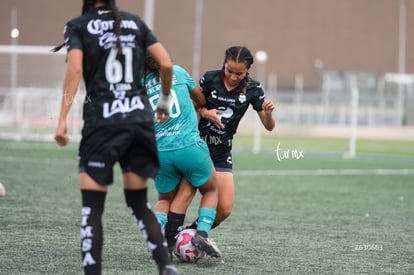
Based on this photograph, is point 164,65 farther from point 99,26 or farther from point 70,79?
point 70,79

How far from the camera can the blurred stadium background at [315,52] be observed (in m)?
35.2

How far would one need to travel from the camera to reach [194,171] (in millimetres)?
6391

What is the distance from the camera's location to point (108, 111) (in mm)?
4770

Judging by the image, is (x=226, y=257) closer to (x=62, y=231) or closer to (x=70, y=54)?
(x=62, y=231)

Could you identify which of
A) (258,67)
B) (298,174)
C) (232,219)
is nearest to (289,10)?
(258,67)

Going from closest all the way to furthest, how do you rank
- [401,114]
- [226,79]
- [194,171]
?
[194,171], [226,79], [401,114]

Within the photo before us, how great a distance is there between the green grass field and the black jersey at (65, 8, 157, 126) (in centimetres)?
144

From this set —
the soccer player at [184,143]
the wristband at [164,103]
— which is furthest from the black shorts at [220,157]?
the wristband at [164,103]

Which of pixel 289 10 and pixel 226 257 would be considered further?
pixel 289 10

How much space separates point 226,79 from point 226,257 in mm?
1364

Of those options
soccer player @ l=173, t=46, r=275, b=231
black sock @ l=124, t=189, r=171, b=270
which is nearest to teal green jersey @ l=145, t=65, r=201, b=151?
soccer player @ l=173, t=46, r=275, b=231

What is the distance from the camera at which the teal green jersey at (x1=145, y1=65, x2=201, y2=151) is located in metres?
6.34

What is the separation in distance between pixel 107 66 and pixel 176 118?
159 centimetres

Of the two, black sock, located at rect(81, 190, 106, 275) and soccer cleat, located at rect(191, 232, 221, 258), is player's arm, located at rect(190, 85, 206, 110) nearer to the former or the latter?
soccer cleat, located at rect(191, 232, 221, 258)
